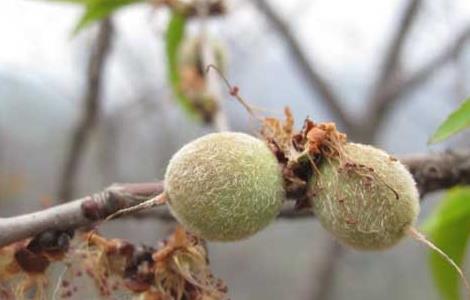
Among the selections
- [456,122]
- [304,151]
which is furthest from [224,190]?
[456,122]

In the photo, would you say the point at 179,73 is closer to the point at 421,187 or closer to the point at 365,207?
the point at 421,187

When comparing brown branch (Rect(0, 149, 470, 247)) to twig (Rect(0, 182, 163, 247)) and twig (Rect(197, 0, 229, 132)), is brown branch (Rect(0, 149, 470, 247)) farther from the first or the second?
twig (Rect(197, 0, 229, 132))

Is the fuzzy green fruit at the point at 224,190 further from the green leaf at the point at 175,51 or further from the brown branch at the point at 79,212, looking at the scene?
the green leaf at the point at 175,51

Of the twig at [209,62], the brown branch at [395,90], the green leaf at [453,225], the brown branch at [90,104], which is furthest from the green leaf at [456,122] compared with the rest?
the brown branch at [395,90]

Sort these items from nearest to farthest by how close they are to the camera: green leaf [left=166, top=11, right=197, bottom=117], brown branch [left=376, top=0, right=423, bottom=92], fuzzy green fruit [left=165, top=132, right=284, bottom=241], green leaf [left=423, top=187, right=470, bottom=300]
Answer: fuzzy green fruit [left=165, top=132, right=284, bottom=241]
green leaf [left=423, top=187, right=470, bottom=300]
green leaf [left=166, top=11, right=197, bottom=117]
brown branch [left=376, top=0, right=423, bottom=92]

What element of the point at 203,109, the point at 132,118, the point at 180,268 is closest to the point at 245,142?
the point at 180,268

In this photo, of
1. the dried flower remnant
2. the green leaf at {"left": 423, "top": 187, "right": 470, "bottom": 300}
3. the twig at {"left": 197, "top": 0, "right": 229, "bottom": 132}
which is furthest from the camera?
the twig at {"left": 197, "top": 0, "right": 229, "bottom": 132}

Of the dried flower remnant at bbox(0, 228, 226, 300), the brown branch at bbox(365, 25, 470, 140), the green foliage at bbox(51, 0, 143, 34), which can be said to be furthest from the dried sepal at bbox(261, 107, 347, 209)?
the brown branch at bbox(365, 25, 470, 140)
